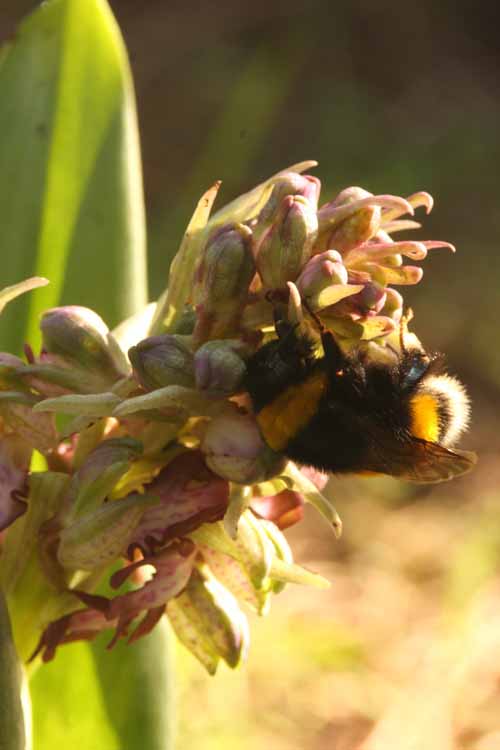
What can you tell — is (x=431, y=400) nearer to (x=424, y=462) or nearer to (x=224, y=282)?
(x=424, y=462)

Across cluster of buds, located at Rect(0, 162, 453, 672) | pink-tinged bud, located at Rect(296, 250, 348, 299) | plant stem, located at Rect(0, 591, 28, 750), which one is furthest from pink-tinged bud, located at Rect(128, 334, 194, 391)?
plant stem, located at Rect(0, 591, 28, 750)

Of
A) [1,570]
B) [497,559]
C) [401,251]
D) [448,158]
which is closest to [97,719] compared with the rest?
[1,570]

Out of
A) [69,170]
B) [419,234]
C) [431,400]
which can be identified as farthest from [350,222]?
[419,234]

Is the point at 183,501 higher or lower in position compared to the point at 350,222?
lower

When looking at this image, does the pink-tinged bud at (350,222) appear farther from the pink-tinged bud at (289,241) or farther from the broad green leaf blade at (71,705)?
the broad green leaf blade at (71,705)

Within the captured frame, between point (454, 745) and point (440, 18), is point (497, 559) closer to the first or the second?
point (454, 745)
